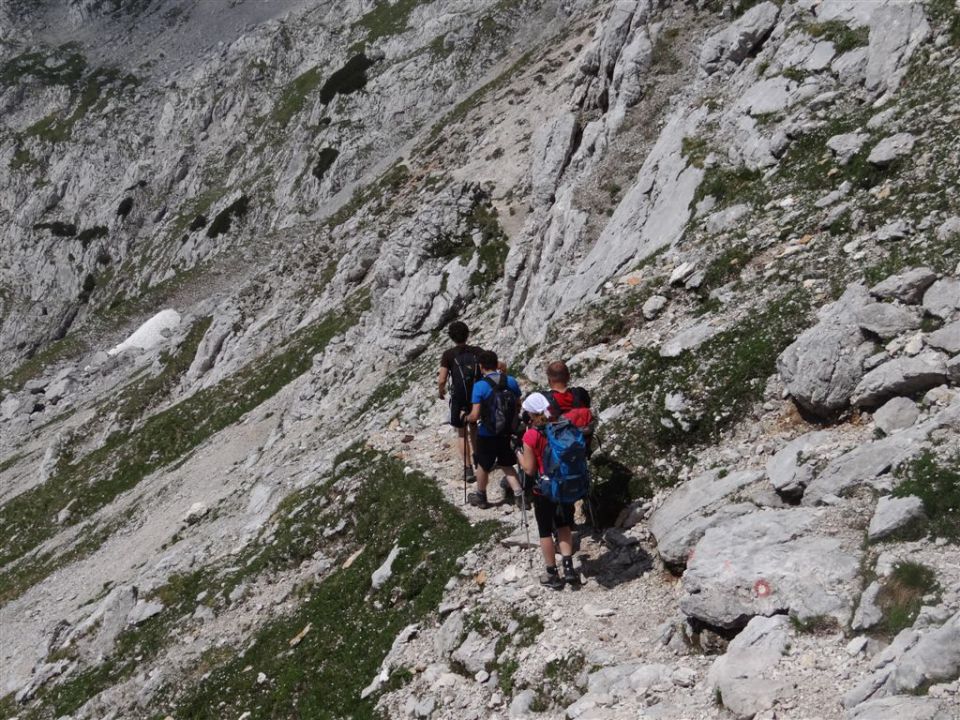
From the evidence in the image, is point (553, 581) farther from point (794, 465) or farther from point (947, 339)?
point (947, 339)

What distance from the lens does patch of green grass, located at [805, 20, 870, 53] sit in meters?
19.0

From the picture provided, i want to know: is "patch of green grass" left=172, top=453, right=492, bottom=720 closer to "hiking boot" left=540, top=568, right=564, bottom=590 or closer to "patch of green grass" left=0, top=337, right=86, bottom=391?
"hiking boot" left=540, top=568, right=564, bottom=590

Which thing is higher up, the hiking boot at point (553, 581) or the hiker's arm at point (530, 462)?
the hiker's arm at point (530, 462)

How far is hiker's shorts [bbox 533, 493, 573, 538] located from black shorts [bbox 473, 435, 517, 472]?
2.20m

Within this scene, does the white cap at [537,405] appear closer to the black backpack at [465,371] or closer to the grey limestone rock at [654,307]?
the black backpack at [465,371]

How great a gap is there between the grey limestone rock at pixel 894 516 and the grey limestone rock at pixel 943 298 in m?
3.40

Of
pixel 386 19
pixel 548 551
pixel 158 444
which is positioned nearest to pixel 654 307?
pixel 548 551

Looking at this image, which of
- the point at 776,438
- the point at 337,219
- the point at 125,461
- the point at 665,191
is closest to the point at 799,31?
the point at 665,191

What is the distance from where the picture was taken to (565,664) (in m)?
8.55

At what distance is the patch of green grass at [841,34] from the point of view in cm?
1895

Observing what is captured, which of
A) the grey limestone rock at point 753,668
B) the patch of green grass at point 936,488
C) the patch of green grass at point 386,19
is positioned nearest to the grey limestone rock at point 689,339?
the patch of green grass at point 936,488

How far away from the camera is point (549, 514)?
9.84m

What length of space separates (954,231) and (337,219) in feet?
155

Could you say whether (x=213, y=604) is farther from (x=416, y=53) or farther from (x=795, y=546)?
(x=416, y=53)
